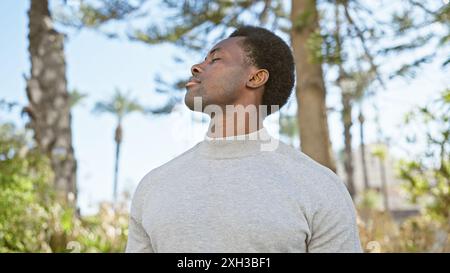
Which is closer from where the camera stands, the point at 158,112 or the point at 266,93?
the point at 266,93

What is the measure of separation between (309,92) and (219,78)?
5.24m

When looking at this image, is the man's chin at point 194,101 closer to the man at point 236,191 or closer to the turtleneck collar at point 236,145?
the man at point 236,191

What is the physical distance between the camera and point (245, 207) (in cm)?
197

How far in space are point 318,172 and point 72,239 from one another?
579 centimetres

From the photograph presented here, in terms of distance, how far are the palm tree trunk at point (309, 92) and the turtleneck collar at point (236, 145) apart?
4.95m

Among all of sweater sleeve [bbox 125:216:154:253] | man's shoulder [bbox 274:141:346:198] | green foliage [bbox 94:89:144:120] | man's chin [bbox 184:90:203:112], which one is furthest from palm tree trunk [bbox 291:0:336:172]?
green foliage [bbox 94:89:144:120]

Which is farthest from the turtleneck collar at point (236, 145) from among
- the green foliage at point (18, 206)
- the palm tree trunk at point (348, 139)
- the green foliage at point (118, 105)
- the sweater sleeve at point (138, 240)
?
the green foliage at point (118, 105)

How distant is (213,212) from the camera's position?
198 centimetres

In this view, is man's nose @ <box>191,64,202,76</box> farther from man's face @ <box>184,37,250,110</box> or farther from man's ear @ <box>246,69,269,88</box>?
man's ear @ <box>246,69,269,88</box>

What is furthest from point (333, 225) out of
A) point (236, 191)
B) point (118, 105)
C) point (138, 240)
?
point (118, 105)

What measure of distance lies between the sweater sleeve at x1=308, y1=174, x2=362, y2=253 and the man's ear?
64 centimetres
